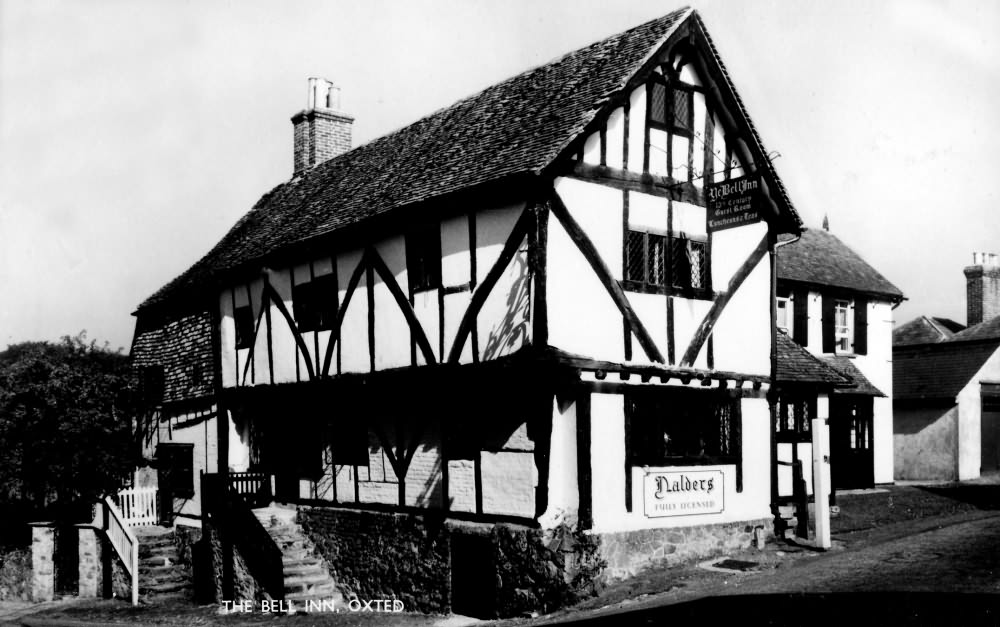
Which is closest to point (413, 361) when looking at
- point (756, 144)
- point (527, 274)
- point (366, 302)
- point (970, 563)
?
point (366, 302)

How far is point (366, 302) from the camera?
61.1ft

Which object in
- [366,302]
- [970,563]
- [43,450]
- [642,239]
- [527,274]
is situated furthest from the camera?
[43,450]

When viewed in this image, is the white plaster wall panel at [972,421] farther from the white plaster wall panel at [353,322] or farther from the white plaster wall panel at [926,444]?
the white plaster wall panel at [353,322]

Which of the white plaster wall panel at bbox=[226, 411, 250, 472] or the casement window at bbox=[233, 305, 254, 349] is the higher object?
the casement window at bbox=[233, 305, 254, 349]

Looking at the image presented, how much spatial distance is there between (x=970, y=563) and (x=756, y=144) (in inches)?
303

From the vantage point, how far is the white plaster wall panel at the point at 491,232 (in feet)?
50.1

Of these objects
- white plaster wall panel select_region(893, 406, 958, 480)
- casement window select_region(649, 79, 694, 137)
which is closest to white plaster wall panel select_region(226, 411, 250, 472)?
casement window select_region(649, 79, 694, 137)

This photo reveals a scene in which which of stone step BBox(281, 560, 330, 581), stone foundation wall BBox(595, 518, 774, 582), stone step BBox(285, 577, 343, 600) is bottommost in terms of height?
stone step BBox(285, 577, 343, 600)

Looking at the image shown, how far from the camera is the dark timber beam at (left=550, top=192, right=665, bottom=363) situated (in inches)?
589

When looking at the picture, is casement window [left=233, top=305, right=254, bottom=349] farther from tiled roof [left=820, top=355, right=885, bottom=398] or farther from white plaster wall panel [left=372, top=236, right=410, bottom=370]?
tiled roof [left=820, top=355, right=885, bottom=398]

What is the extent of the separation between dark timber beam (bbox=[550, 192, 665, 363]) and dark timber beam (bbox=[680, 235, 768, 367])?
29.7 inches

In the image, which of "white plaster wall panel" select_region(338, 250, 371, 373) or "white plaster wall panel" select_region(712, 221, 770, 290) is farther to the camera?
"white plaster wall panel" select_region(338, 250, 371, 373)

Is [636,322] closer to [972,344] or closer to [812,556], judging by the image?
[812,556]

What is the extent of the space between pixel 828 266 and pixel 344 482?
1589cm
